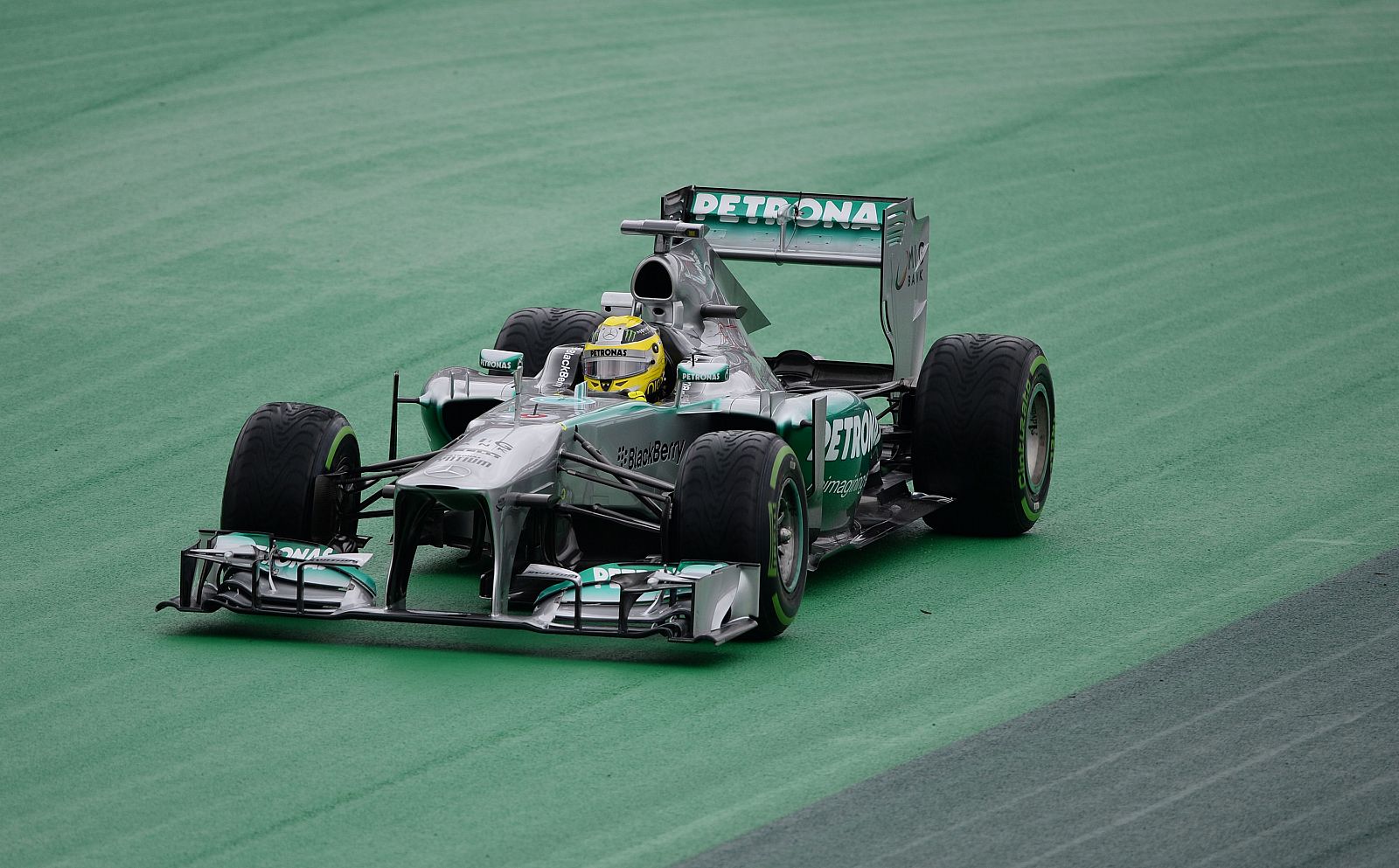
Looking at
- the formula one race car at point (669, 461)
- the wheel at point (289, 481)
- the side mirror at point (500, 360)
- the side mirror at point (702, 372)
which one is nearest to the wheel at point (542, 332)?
the formula one race car at point (669, 461)

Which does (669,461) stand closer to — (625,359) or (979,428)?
(625,359)

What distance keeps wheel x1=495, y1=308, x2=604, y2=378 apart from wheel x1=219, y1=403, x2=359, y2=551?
262cm

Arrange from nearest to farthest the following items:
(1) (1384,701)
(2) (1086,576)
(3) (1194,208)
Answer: (1) (1384,701), (2) (1086,576), (3) (1194,208)

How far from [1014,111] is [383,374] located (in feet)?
36.2

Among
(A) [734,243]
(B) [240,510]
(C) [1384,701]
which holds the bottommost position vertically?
(C) [1384,701]

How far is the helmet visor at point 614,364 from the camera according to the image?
42.7 feet

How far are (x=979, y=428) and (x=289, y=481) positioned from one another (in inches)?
173

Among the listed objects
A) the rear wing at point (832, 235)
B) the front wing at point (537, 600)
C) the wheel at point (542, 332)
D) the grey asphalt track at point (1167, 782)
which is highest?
the rear wing at point (832, 235)

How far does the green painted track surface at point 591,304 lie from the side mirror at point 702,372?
4.68 feet

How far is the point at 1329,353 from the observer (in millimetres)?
19156

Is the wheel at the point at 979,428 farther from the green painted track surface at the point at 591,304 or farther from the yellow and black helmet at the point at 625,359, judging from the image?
the yellow and black helmet at the point at 625,359

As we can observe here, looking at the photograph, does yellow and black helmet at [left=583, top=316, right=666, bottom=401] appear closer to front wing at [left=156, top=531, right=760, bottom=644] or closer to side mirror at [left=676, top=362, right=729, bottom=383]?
side mirror at [left=676, top=362, right=729, bottom=383]

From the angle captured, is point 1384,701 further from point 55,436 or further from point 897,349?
point 55,436

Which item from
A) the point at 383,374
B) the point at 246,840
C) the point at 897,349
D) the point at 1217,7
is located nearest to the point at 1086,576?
the point at 897,349
